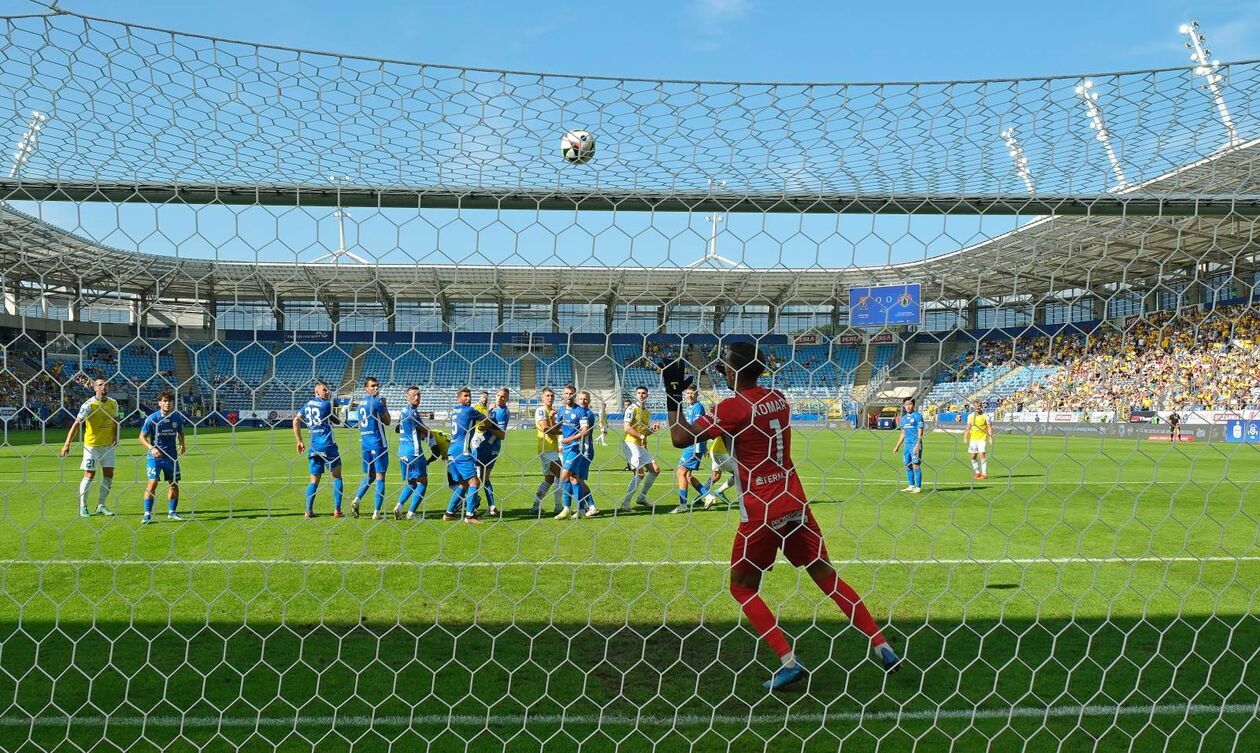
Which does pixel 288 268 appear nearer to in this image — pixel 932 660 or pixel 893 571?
pixel 932 660

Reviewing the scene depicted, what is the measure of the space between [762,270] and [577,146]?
961 millimetres

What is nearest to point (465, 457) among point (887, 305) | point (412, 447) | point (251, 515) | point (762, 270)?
point (412, 447)

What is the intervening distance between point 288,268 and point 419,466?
612cm

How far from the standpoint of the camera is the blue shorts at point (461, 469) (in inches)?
385

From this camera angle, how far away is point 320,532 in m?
9.23

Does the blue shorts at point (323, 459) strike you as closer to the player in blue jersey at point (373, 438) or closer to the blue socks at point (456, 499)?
the player in blue jersey at point (373, 438)

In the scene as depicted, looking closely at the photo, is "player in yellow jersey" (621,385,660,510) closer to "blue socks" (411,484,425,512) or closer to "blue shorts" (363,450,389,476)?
"blue socks" (411,484,425,512)

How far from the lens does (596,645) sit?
16.8 feet

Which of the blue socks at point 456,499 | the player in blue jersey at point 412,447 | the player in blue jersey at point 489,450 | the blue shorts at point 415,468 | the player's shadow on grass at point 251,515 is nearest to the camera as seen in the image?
the player in blue jersey at point 412,447

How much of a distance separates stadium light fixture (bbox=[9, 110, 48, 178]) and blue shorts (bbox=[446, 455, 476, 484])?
669 centimetres

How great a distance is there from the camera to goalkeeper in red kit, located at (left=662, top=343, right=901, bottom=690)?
13.7 ft

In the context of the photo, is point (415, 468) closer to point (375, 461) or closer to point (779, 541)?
point (375, 461)

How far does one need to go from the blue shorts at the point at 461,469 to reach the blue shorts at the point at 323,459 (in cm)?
154

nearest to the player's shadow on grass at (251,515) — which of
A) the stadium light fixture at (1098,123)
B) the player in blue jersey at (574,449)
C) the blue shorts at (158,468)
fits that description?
the blue shorts at (158,468)
